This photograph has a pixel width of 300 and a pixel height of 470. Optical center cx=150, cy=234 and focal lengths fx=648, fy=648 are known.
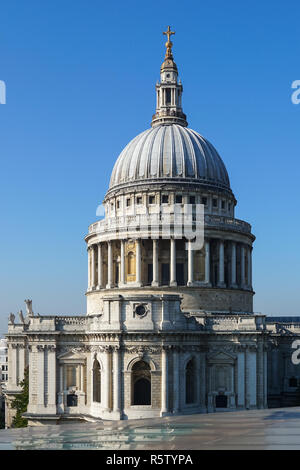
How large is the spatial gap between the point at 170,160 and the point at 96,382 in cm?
3017

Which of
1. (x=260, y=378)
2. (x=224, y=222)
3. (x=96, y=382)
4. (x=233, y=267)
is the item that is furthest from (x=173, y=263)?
(x=260, y=378)

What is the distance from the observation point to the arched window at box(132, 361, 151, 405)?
202 feet

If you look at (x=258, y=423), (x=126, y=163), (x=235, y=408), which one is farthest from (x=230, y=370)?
(x=258, y=423)

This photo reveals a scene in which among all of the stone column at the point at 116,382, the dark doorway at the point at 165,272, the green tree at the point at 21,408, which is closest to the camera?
the stone column at the point at 116,382

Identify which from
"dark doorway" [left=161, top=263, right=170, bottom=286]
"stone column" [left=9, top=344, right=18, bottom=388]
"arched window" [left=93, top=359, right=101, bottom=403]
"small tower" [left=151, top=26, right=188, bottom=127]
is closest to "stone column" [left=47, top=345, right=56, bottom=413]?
"arched window" [left=93, top=359, right=101, bottom=403]

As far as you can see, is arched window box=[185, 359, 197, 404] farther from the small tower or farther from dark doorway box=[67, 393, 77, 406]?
the small tower

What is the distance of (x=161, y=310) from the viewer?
62.0 metres

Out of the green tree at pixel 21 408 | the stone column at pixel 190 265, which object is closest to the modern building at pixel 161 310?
the stone column at pixel 190 265

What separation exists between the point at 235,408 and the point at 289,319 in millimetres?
30915

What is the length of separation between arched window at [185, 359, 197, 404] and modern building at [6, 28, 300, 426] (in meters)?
0.10

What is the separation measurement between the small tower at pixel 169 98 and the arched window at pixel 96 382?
35993 millimetres

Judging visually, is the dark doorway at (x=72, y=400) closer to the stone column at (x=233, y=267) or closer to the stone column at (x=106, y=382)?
the stone column at (x=106, y=382)

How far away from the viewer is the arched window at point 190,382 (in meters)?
63.5

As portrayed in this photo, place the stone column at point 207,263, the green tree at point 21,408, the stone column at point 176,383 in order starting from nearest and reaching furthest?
the stone column at point 176,383 < the green tree at point 21,408 < the stone column at point 207,263
